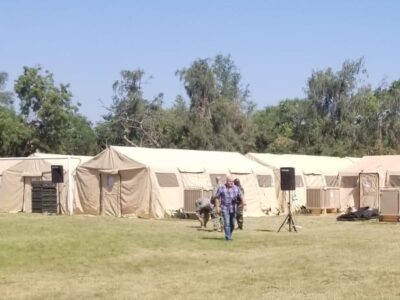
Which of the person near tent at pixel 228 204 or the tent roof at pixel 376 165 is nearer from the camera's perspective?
the person near tent at pixel 228 204

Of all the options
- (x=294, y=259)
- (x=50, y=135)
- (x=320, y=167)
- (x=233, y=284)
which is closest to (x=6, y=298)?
(x=233, y=284)

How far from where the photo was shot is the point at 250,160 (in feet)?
116

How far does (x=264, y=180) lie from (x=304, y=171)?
11.2 ft

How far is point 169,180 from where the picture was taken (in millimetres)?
29188

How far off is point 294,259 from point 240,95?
51.3m

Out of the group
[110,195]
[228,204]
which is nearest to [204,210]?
[228,204]

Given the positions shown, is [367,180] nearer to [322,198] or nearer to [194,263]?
[322,198]

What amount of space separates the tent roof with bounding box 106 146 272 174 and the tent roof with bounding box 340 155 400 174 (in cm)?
483

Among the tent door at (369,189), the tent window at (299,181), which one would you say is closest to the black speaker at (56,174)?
the tent window at (299,181)

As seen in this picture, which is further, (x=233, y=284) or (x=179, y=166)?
(x=179, y=166)

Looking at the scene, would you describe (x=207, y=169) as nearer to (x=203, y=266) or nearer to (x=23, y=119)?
(x=203, y=266)

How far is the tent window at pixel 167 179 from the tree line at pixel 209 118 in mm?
28986

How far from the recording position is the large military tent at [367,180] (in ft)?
111

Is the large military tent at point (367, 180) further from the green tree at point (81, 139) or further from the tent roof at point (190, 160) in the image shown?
the green tree at point (81, 139)
